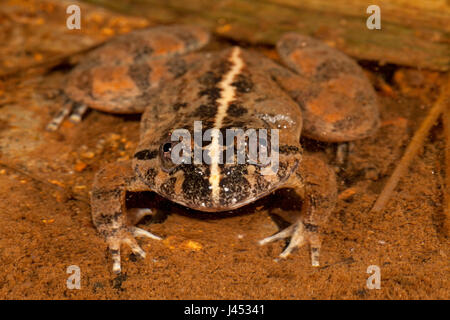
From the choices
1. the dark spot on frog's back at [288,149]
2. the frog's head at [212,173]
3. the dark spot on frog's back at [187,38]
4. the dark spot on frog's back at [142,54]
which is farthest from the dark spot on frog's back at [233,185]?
the dark spot on frog's back at [187,38]

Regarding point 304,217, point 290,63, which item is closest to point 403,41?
point 290,63

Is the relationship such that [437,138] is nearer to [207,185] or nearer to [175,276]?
[207,185]

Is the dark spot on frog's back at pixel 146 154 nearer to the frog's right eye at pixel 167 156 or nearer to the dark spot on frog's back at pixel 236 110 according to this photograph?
the frog's right eye at pixel 167 156

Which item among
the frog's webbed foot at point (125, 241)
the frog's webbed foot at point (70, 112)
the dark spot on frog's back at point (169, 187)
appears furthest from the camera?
the frog's webbed foot at point (70, 112)

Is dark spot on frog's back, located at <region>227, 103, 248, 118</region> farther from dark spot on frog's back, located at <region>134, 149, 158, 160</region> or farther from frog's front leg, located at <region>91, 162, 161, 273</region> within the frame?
frog's front leg, located at <region>91, 162, 161, 273</region>

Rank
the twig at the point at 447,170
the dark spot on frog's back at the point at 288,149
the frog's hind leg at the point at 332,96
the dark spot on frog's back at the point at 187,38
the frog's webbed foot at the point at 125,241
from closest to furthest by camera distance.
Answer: the frog's webbed foot at the point at 125,241
the twig at the point at 447,170
the dark spot on frog's back at the point at 288,149
the frog's hind leg at the point at 332,96
the dark spot on frog's back at the point at 187,38

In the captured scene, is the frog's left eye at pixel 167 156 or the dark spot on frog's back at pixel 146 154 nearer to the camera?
the frog's left eye at pixel 167 156

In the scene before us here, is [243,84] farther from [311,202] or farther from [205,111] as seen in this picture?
[311,202]

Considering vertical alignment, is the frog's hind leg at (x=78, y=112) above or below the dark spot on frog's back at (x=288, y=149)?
below

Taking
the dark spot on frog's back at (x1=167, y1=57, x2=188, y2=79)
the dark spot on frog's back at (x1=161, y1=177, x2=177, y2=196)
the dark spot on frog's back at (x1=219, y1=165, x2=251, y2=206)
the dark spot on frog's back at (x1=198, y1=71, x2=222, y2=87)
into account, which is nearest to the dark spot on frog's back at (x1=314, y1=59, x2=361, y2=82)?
the dark spot on frog's back at (x1=198, y1=71, x2=222, y2=87)
